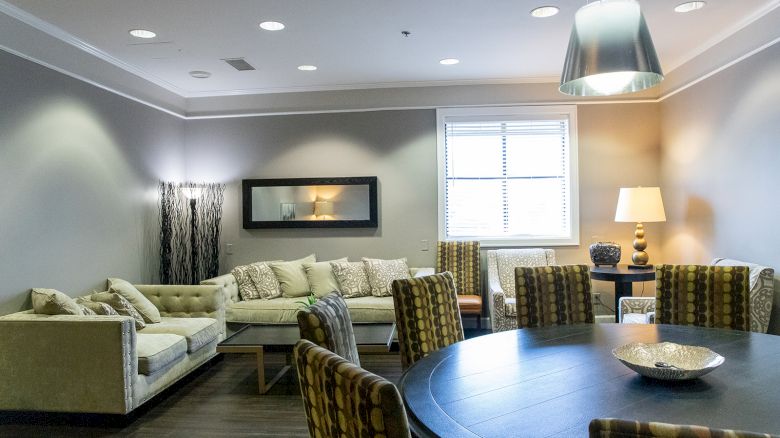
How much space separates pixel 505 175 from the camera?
17.6ft

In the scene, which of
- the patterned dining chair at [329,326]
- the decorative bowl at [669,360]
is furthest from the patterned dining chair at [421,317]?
the decorative bowl at [669,360]

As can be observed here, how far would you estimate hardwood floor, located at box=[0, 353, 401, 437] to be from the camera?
2947 millimetres

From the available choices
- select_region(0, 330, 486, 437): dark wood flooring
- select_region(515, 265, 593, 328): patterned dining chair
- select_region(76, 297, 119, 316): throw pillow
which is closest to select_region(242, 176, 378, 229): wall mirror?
select_region(0, 330, 486, 437): dark wood flooring

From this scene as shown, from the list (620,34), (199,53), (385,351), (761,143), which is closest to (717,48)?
(761,143)

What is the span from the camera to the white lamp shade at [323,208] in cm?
542

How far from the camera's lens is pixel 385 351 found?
135 inches

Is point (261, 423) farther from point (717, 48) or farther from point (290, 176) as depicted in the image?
point (717, 48)

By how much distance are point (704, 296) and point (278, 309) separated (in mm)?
3440

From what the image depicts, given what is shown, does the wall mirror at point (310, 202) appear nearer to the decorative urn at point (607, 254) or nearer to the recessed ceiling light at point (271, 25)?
the recessed ceiling light at point (271, 25)

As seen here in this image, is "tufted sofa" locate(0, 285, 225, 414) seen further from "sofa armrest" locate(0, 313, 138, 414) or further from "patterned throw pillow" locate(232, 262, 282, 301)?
"patterned throw pillow" locate(232, 262, 282, 301)

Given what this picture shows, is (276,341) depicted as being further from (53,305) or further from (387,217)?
(387,217)

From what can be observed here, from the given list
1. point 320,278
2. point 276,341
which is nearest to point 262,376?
point 276,341

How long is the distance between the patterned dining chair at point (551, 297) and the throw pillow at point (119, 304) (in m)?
2.85

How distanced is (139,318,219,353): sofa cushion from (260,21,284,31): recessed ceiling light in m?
2.40
